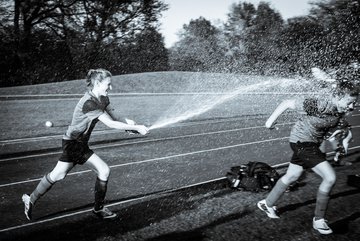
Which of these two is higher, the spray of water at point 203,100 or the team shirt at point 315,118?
the team shirt at point 315,118

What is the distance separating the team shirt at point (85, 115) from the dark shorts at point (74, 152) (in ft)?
0.22

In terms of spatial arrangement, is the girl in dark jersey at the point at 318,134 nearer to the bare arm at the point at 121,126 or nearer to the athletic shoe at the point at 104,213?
the bare arm at the point at 121,126

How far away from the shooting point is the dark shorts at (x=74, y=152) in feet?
17.4

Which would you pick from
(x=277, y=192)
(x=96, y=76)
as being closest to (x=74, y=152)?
(x=96, y=76)

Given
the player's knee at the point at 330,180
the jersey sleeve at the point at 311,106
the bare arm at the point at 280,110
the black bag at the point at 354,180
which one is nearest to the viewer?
the player's knee at the point at 330,180

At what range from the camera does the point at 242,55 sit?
59938 millimetres

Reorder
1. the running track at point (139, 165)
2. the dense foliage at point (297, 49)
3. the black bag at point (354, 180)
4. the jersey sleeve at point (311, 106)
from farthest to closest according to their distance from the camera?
1. the dense foliage at point (297, 49)
2. the black bag at point (354, 180)
3. the running track at point (139, 165)
4. the jersey sleeve at point (311, 106)

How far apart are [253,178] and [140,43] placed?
39.2 meters

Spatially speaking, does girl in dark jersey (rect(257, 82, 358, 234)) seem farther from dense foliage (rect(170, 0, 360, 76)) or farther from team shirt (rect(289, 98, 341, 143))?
dense foliage (rect(170, 0, 360, 76))

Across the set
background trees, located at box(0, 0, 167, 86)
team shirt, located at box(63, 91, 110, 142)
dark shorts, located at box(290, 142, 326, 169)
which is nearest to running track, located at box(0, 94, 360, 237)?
team shirt, located at box(63, 91, 110, 142)

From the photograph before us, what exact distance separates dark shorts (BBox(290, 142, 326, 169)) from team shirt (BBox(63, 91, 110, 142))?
2.56 metres

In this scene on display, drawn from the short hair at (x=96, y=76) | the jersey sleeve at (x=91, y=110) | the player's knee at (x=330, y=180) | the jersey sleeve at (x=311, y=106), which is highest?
the short hair at (x=96, y=76)

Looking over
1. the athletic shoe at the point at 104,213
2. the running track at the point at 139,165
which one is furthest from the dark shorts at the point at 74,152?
the running track at the point at 139,165

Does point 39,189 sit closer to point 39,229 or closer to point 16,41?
point 39,229
